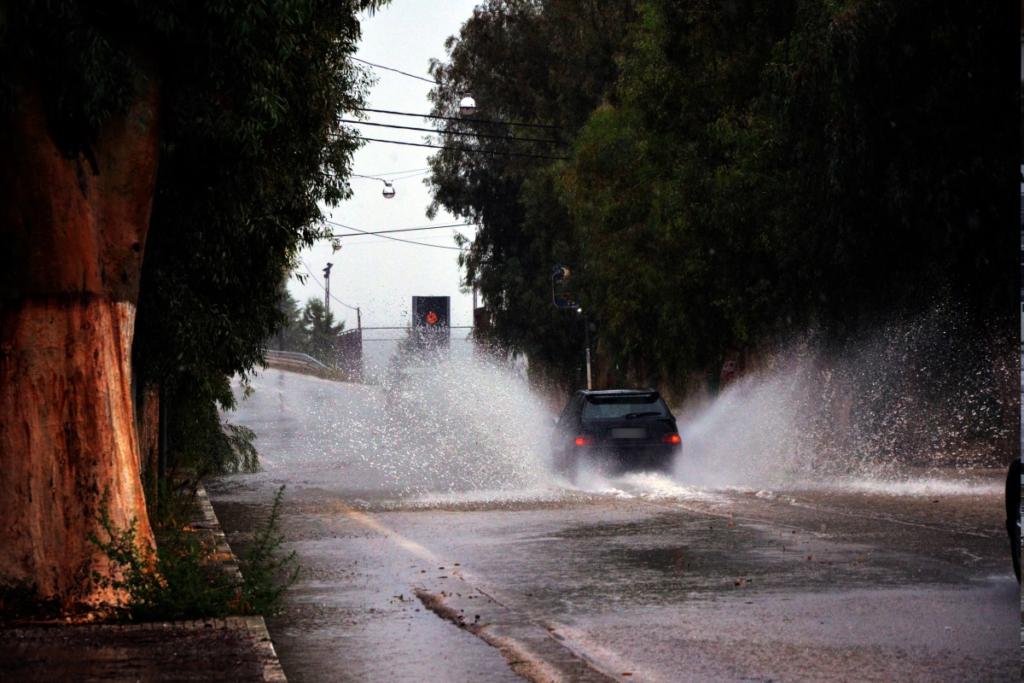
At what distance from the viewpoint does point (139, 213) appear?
11.2 metres

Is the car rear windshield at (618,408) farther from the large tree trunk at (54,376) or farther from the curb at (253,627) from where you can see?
the large tree trunk at (54,376)

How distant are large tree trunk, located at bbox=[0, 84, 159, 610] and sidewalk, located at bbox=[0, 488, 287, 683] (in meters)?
0.65

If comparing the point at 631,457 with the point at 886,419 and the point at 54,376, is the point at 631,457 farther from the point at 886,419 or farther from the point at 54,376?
the point at 54,376

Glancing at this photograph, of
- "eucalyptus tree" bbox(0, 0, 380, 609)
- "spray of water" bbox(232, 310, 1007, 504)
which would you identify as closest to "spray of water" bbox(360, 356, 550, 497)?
"spray of water" bbox(232, 310, 1007, 504)

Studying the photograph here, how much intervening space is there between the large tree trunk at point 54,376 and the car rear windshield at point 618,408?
1425cm

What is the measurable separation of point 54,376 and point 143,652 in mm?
2386

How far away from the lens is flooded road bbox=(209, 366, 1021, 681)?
8.90 m

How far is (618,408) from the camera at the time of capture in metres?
24.5

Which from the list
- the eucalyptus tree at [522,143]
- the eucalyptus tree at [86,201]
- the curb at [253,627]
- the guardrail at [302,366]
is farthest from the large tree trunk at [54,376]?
the guardrail at [302,366]

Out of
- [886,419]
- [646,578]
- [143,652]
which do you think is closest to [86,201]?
[143,652]

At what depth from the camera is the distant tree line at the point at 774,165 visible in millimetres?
24266

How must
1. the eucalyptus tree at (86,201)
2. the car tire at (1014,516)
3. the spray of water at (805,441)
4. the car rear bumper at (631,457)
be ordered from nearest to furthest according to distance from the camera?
the eucalyptus tree at (86,201) → the car tire at (1014,516) → the car rear bumper at (631,457) → the spray of water at (805,441)

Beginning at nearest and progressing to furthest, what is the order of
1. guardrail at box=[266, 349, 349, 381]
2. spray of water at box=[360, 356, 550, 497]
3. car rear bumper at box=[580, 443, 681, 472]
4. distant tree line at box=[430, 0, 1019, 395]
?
1. car rear bumper at box=[580, 443, 681, 472]
2. distant tree line at box=[430, 0, 1019, 395]
3. spray of water at box=[360, 356, 550, 497]
4. guardrail at box=[266, 349, 349, 381]

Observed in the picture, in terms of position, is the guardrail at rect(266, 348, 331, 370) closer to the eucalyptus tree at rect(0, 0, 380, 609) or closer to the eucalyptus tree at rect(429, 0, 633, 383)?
the eucalyptus tree at rect(429, 0, 633, 383)
